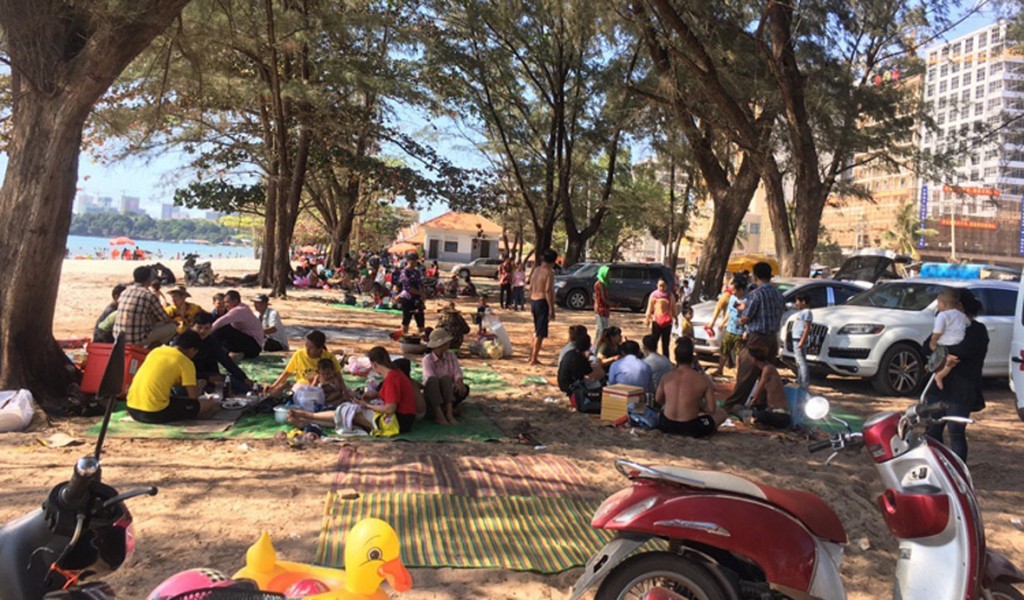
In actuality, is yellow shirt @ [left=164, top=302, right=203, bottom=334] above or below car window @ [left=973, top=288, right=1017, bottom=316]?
below

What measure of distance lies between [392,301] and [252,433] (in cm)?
1407

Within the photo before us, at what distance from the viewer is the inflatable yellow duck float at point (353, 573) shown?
2.52 meters

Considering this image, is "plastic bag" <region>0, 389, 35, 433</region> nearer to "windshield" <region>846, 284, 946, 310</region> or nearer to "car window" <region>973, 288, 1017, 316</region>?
"windshield" <region>846, 284, 946, 310</region>

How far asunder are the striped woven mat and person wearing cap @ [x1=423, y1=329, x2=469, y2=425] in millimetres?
1189

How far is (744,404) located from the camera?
27.9 ft

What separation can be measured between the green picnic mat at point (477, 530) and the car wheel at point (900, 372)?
248 inches

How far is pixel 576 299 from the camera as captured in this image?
2389 cm

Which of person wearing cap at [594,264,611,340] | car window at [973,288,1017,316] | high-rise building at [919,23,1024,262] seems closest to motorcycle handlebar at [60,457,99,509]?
person wearing cap at [594,264,611,340]

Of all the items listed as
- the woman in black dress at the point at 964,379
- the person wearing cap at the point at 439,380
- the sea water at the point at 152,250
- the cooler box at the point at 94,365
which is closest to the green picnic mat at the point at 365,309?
the cooler box at the point at 94,365

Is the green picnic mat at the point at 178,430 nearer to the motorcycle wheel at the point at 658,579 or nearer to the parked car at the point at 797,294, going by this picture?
the motorcycle wheel at the point at 658,579

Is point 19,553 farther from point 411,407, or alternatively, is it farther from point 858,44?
point 858,44

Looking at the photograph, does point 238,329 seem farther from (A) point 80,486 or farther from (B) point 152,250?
(B) point 152,250

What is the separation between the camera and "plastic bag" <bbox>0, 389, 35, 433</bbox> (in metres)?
6.31

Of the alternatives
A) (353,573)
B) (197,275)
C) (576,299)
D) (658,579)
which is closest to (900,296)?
(658,579)
